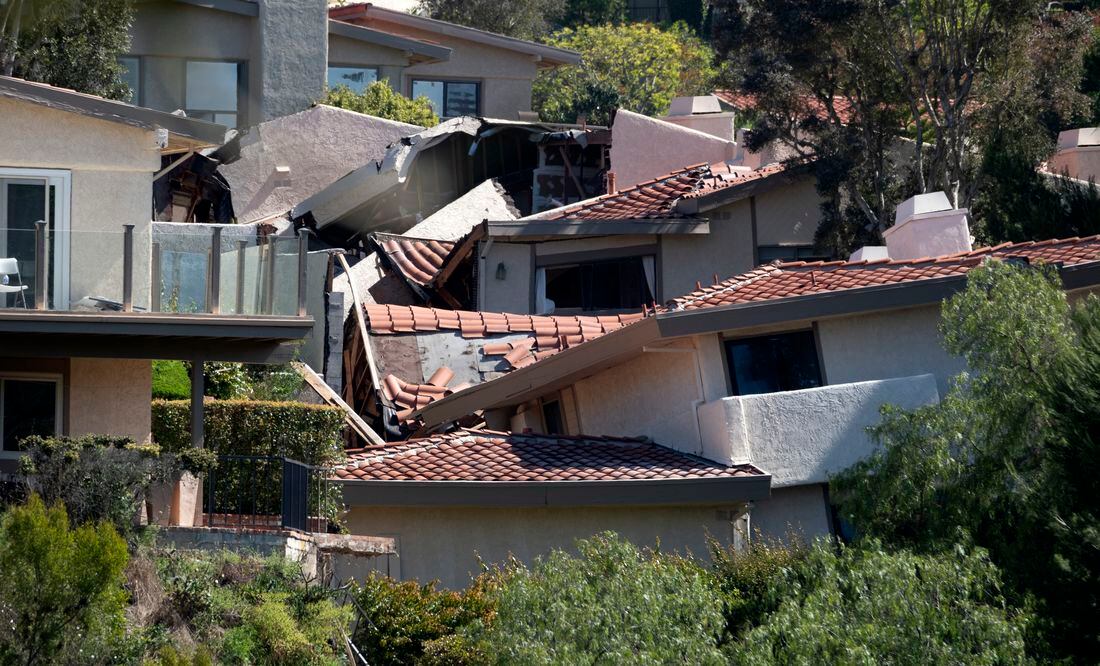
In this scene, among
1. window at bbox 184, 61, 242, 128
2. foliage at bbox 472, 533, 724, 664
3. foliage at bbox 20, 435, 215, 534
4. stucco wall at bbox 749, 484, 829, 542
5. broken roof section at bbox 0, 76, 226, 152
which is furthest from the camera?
window at bbox 184, 61, 242, 128

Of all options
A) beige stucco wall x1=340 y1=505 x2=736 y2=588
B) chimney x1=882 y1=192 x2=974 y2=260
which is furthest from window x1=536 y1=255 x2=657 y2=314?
beige stucco wall x1=340 y1=505 x2=736 y2=588

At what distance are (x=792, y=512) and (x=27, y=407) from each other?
960 cm

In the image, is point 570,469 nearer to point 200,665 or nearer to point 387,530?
point 387,530

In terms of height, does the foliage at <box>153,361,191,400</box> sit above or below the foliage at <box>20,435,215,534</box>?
above

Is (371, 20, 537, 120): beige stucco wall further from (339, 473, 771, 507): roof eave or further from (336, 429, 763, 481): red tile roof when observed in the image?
(339, 473, 771, 507): roof eave

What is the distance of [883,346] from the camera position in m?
20.9

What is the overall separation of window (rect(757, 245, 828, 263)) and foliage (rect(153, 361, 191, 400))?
11845 mm

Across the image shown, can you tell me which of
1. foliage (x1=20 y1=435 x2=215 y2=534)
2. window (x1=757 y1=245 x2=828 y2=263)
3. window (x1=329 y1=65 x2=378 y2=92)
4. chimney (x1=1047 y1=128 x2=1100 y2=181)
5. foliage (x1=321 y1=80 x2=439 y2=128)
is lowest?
foliage (x1=20 y1=435 x2=215 y2=534)

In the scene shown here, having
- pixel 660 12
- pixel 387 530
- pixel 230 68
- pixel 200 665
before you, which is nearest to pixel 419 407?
pixel 387 530

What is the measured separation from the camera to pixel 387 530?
2022 cm

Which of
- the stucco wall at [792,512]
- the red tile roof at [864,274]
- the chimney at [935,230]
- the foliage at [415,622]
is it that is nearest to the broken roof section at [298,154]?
the chimney at [935,230]

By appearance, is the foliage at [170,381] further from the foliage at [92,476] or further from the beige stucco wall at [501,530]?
the foliage at [92,476]

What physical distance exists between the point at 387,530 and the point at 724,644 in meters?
7.43

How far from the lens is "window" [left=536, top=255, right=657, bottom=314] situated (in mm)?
29266
